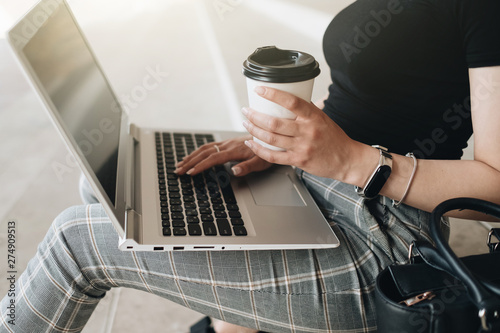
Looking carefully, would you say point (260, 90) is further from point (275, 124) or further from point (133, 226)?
point (133, 226)

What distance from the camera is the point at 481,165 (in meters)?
0.69

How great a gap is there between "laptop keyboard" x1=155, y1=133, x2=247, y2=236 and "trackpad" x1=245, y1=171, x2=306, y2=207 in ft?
0.16

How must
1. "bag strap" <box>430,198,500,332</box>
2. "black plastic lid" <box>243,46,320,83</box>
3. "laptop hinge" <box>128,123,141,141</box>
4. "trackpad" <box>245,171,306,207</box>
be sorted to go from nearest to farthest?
"bag strap" <box>430,198,500,332</box>
"black plastic lid" <box>243,46,320,83</box>
"trackpad" <box>245,171,306,207</box>
"laptop hinge" <box>128,123,141,141</box>

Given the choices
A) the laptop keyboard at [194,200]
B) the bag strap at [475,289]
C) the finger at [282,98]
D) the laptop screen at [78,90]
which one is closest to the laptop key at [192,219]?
the laptop keyboard at [194,200]

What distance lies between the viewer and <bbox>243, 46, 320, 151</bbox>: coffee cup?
0.62m

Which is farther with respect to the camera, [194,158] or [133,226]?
[194,158]

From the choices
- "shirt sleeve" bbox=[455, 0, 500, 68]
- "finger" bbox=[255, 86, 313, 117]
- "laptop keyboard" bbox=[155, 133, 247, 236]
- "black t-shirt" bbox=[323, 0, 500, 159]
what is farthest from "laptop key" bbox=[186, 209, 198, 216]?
"shirt sleeve" bbox=[455, 0, 500, 68]

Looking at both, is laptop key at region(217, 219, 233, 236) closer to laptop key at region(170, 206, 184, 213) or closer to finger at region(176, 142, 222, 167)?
laptop key at region(170, 206, 184, 213)

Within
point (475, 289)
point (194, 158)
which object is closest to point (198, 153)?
point (194, 158)

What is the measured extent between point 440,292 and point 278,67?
14.2 inches

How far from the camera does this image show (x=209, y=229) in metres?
0.71

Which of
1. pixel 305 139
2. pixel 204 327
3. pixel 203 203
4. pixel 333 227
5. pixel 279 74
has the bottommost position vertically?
pixel 204 327

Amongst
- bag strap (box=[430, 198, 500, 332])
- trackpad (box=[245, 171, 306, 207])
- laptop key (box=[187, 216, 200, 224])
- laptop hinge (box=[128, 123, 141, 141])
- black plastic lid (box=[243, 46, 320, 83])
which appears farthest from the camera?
laptop hinge (box=[128, 123, 141, 141])

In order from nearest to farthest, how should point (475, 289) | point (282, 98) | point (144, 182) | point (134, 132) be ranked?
point (475, 289), point (282, 98), point (144, 182), point (134, 132)
